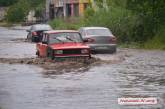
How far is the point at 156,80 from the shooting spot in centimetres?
1945

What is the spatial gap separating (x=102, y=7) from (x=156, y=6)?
15073 mm

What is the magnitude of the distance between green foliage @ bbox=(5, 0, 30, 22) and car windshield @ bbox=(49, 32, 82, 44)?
3780 inches

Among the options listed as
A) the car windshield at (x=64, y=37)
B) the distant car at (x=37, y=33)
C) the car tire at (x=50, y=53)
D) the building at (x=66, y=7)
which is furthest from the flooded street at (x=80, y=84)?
the building at (x=66, y=7)

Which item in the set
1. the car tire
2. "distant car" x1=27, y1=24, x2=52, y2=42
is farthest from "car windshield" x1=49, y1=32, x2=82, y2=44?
"distant car" x1=27, y1=24, x2=52, y2=42

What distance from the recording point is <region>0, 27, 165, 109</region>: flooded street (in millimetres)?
14586

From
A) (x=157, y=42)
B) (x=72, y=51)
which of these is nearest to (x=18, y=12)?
(x=157, y=42)

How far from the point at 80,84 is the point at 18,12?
10631cm

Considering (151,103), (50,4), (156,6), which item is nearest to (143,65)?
(151,103)

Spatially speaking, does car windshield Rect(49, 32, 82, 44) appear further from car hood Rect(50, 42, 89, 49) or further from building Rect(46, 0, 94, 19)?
building Rect(46, 0, 94, 19)

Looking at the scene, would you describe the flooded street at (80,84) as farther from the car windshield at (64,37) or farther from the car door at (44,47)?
the car windshield at (64,37)

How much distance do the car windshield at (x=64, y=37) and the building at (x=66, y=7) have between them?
53990mm

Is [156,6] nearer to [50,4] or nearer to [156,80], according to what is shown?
[156,80]

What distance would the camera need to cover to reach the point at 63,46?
1008 inches

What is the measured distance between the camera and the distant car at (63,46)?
25328mm
